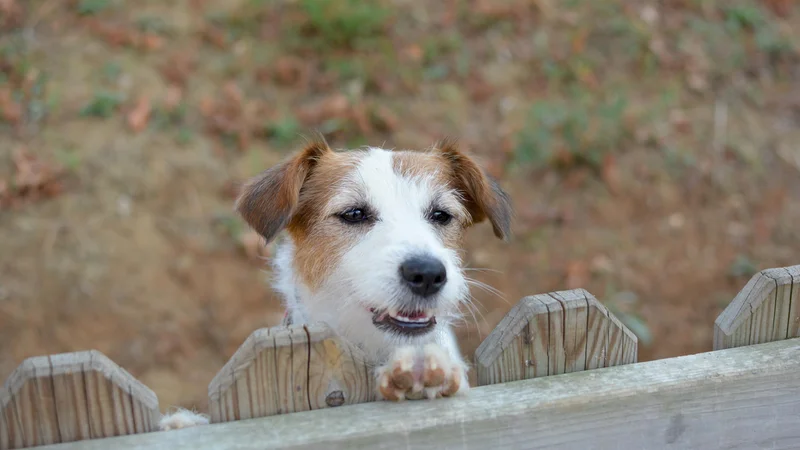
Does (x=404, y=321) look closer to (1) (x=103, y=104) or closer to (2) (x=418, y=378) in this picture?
(2) (x=418, y=378)

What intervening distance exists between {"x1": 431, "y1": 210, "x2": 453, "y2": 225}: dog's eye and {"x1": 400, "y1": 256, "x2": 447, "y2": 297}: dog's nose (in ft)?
1.57

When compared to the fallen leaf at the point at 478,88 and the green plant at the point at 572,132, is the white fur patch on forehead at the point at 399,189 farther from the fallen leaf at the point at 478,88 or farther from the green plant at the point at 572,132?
the fallen leaf at the point at 478,88

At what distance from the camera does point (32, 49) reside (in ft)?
20.9

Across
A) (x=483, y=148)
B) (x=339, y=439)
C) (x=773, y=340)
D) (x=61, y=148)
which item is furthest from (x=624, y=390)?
(x=61, y=148)

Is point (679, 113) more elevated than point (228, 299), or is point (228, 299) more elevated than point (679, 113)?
point (679, 113)

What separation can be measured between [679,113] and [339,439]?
17.8 feet

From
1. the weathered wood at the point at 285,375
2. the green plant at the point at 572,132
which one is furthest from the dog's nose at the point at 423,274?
the green plant at the point at 572,132

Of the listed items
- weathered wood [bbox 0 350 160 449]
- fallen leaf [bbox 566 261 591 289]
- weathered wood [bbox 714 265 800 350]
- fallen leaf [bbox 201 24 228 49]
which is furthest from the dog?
fallen leaf [bbox 201 24 228 49]

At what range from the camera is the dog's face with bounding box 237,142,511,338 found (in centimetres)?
245

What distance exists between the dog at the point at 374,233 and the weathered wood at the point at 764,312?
0.71 m

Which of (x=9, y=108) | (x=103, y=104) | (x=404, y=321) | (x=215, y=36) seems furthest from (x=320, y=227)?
(x=215, y=36)

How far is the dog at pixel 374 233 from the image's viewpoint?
2.45 metres

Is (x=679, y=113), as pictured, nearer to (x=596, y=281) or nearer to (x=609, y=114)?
(x=609, y=114)

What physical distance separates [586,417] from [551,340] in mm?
187
